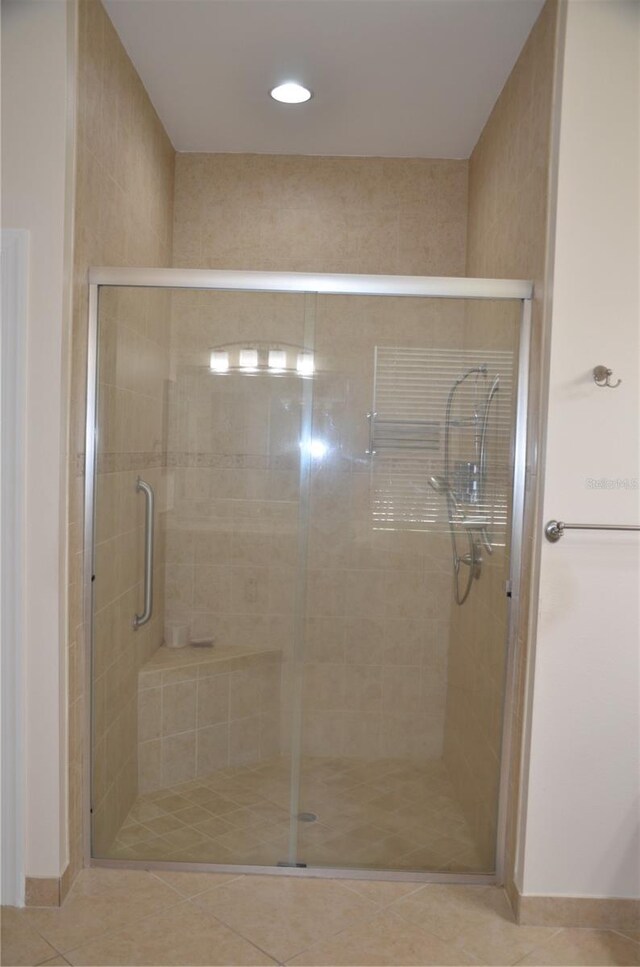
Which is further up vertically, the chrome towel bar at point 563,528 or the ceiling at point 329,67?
the ceiling at point 329,67

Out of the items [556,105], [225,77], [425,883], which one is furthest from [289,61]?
[425,883]

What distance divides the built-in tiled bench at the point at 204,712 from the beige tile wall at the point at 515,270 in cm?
59

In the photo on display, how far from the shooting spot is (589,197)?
2234 millimetres

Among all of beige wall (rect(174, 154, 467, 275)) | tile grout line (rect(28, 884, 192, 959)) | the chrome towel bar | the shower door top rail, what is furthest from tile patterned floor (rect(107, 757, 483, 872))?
beige wall (rect(174, 154, 467, 275))

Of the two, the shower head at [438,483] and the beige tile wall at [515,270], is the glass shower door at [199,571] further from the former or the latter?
the beige tile wall at [515,270]

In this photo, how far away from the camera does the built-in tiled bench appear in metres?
2.57

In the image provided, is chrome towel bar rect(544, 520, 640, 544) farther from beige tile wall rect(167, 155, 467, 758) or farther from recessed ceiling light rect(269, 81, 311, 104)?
recessed ceiling light rect(269, 81, 311, 104)

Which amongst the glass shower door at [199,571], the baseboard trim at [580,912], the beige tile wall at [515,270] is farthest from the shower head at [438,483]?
the baseboard trim at [580,912]

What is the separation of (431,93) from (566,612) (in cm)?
201

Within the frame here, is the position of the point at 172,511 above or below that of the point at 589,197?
below

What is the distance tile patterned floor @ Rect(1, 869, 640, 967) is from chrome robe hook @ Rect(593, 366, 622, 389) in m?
1.56

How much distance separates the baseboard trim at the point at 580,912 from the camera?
2342 millimetres

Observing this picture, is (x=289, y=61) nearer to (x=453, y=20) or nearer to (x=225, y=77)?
(x=225, y=77)

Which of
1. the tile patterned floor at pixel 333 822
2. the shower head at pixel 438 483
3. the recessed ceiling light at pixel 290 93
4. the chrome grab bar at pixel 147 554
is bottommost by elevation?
the tile patterned floor at pixel 333 822
